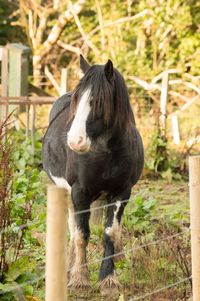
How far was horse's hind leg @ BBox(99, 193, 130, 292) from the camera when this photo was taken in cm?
638

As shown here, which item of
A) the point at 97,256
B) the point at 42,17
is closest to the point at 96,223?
the point at 97,256

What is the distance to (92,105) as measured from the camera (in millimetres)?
6129

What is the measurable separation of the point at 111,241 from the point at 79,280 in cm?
41

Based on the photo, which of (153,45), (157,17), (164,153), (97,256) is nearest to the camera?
(97,256)

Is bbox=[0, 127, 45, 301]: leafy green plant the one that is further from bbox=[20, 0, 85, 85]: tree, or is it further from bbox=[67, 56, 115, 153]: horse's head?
bbox=[20, 0, 85, 85]: tree

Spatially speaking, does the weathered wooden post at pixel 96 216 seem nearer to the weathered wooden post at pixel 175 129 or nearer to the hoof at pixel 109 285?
the hoof at pixel 109 285

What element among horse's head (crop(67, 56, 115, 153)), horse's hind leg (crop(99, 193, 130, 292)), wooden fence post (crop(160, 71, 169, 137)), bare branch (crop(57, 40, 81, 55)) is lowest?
horse's hind leg (crop(99, 193, 130, 292))

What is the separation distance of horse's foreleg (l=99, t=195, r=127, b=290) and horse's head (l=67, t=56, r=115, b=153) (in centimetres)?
71

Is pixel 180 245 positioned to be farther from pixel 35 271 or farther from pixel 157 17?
pixel 157 17

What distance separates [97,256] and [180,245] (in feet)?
3.05

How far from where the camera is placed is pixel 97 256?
23.4 ft

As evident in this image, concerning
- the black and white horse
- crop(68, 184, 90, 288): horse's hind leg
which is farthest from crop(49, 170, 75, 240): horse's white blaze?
crop(68, 184, 90, 288): horse's hind leg

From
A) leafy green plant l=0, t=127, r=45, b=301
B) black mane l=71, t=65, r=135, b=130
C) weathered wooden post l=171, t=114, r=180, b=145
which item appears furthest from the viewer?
weathered wooden post l=171, t=114, r=180, b=145

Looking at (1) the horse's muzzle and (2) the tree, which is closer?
(1) the horse's muzzle
